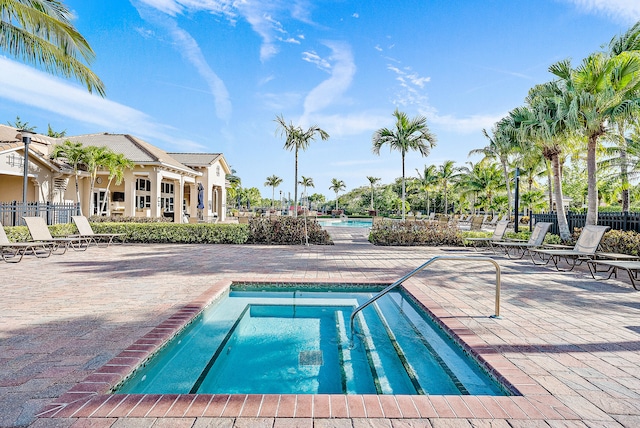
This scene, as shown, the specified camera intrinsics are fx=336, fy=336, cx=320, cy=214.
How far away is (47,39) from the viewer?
898 cm

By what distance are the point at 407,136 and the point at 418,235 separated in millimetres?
4989

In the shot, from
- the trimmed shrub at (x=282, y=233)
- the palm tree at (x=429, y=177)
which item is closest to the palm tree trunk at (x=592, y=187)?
the trimmed shrub at (x=282, y=233)

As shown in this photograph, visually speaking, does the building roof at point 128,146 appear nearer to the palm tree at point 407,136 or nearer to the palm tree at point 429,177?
the palm tree at point 407,136

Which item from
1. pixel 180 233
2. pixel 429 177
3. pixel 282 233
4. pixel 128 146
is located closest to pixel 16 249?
pixel 180 233

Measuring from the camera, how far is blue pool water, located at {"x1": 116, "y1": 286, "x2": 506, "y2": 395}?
307 cm

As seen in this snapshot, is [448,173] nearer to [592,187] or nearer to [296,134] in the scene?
[592,187]

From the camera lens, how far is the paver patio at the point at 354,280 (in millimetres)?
2225

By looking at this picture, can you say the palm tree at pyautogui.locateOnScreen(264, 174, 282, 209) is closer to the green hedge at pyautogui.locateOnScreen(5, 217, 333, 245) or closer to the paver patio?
the green hedge at pyautogui.locateOnScreen(5, 217, 333, 245)

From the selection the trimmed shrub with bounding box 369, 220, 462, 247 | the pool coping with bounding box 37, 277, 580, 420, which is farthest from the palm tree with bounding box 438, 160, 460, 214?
the pool coping with bounding box 37, 277, 580, 420

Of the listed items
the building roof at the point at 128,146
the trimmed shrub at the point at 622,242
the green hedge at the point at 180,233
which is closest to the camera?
the trimmed shrub at the point at 622,242

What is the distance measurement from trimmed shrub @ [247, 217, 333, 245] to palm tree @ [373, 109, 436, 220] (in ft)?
15.3

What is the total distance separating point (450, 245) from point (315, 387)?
1201 centimetres

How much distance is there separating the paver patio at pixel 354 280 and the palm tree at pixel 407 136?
29.1ft

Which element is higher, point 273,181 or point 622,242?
point 273,181
